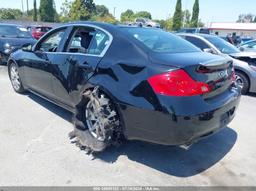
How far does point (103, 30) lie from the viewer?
365cm

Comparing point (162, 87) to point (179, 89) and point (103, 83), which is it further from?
point (103, 83)

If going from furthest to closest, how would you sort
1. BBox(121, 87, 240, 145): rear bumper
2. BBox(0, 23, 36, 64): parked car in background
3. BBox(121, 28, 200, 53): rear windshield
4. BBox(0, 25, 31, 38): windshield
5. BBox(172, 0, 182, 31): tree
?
BBox(172, 0, 182, 31): tree
BBox(0, 25, 31, 38): windshield
BBox(0, 23, 36, 64): parked car in background
BBox(121, 28, 200, 53): rear windshield
BBox(121, 87, 240, 145): rear bumper

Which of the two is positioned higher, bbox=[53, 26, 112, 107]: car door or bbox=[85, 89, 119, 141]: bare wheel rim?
bbox=[53, 26, 112, 107]: car door

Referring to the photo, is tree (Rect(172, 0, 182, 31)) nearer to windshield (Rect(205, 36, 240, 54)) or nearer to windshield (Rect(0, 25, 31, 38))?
windshield (Rect(0, 25, 31, 38))

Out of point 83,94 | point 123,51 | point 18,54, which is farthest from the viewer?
point 18,54

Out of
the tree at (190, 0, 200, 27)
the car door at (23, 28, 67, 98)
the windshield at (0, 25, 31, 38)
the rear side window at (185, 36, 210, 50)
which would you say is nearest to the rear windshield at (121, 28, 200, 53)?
the car door at (23, 28, 67, 98)

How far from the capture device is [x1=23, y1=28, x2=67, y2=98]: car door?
439 centimetres

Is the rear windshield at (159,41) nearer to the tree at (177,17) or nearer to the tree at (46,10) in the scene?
the tree at (177,17)

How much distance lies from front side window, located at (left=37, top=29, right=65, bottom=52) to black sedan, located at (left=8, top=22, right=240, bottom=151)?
0.06 metres

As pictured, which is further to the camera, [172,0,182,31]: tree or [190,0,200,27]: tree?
[190,0,200,27]: tree

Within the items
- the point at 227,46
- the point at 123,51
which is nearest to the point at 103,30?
the point at 123,51

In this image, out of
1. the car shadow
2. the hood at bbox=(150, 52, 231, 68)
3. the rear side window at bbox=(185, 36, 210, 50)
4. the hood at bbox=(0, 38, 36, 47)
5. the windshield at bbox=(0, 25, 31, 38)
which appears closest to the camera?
the hood at bbox=(150, 52, 231, 68)

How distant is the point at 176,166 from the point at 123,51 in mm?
1552

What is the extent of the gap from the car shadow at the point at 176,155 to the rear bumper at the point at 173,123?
46 centimetres
